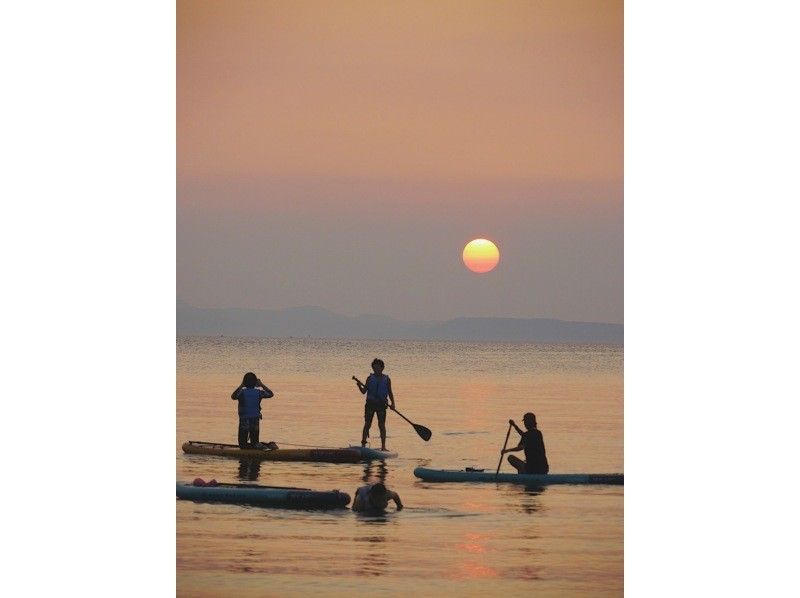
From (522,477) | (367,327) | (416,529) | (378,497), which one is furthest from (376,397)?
(416,529)

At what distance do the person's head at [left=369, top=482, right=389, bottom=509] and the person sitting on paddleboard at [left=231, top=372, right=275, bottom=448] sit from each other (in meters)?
1.20

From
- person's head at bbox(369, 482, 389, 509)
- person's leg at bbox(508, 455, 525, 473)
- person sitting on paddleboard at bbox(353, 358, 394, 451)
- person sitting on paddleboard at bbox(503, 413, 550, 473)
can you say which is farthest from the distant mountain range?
person's head at bbox(369, 482, 389, 509)

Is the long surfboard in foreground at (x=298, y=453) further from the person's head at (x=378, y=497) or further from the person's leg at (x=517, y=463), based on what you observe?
the person's head at (x=378, y=497)

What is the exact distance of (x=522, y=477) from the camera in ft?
29.5

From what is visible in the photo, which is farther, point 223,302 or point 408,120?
point 223,302

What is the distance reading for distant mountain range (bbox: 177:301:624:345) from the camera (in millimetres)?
10922

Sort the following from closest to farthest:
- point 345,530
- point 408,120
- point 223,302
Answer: point 345,530 < point 408,120 < point 223,302

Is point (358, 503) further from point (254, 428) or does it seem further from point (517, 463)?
point (254, 428)

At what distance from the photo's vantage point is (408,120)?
889 cm

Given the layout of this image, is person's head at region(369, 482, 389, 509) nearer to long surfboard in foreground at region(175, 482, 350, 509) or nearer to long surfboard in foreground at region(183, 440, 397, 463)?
long surfboard in foreground at region(175, 482, 350, 509)
